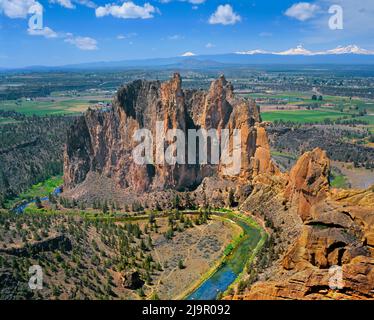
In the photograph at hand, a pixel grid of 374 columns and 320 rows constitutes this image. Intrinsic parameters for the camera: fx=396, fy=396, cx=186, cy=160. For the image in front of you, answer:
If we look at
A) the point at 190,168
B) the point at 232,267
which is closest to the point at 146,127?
the point at 190,168

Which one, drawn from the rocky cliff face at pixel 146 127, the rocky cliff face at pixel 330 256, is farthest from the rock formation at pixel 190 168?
the rocky cliff face at pixel 330 256

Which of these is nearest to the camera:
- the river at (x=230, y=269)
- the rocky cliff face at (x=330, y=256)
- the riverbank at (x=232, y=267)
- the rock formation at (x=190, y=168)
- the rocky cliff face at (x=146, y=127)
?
the rocky cliff face at (x=330, y=256)

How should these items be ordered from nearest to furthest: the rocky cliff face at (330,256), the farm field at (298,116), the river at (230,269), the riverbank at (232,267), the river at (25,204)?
the rocky cliff face at (330,256)
the river at (230,269)
the riverbank at (232,267)
the river at (25,204)
the farm field at (298,116)

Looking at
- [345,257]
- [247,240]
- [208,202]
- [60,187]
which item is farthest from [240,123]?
[345,257]

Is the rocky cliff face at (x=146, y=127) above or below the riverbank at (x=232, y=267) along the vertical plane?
above

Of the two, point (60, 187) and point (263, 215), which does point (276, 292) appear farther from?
point (60, 187)

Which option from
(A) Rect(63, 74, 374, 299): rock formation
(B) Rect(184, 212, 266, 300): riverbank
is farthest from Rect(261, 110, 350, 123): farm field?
(B) Rect(184, 212, 266, 300): riverbank

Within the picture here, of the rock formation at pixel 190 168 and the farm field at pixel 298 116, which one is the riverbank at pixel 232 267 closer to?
the rock formation at pixel 190 168

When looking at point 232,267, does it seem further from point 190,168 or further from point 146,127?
point 146,127

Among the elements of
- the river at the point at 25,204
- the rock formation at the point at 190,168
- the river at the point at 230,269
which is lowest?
the river at the point at 230,269
